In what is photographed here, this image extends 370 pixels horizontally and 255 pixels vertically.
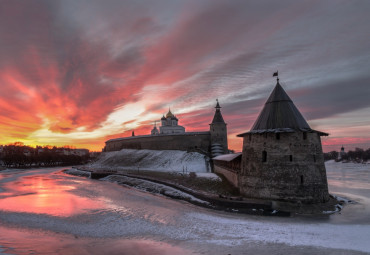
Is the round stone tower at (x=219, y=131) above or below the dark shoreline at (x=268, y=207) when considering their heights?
above

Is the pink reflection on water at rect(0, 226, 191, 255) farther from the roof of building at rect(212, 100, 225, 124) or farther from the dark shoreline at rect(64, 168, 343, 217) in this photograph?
the roof of building at rect(212, 100, 225, 124)

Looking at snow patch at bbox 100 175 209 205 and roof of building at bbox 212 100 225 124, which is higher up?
roof of building at bbox 212 100 225 124

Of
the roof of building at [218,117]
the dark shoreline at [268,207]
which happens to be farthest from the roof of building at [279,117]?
the roof of building at [218,117]

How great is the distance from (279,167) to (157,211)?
28.4 ft

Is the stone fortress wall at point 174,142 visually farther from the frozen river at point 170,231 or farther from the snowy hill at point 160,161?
the frozen river at point 170,231

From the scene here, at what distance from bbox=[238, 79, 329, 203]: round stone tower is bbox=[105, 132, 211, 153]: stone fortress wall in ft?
75.6

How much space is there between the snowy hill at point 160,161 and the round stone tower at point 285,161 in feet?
55.5

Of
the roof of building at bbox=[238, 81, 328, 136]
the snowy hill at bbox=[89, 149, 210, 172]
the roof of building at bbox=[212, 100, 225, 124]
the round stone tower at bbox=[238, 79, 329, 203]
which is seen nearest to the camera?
the round stone tower at bbox=[238, 79, 329, 203]

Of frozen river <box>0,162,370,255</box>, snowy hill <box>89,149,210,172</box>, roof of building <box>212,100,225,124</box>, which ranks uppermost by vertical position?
roof of building <box>212,100,225,124</box>

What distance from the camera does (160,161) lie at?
4131 centimetres

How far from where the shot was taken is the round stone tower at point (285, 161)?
15820mm

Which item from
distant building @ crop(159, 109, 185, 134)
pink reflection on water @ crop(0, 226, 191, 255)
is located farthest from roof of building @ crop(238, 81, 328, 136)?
distant building @ crop(159, 109, 185, 134)

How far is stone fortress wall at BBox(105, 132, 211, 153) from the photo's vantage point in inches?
1642

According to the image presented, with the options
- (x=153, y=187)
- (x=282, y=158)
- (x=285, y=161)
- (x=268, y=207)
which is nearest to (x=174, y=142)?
(x=153, y=187)
